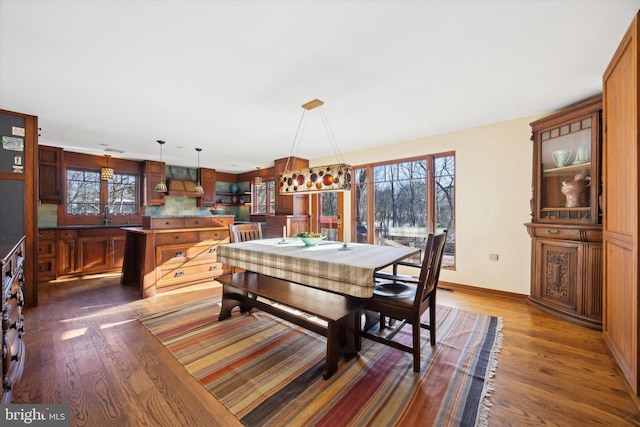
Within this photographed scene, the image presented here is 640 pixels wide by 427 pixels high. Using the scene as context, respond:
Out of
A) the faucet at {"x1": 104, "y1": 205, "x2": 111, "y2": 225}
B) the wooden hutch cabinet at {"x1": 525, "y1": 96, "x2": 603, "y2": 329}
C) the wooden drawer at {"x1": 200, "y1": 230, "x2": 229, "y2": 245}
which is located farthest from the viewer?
the faucet at {"x1": 104, "y1": 205, "x2": 111, "y2": 225}

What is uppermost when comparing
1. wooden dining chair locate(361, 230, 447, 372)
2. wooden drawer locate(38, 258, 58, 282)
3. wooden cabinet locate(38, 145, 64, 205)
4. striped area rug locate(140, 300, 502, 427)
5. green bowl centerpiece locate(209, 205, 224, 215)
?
wooden cabinet locate(38, 145, 64, 205)

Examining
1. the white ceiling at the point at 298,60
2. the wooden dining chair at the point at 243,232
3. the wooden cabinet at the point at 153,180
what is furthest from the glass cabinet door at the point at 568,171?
the wooden cabinet at the point at 153,180

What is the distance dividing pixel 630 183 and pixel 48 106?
5353 mm

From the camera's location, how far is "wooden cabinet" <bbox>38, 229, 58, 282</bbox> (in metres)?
4.35

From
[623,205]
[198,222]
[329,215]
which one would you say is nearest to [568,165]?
[623,205]

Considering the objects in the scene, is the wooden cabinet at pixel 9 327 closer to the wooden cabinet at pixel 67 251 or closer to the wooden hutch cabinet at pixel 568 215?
the wooden cabinet at pixel 67 251

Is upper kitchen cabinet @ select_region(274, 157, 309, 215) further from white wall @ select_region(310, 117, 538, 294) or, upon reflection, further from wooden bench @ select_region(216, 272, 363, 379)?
wooden bench @ select_region(216, 272, 363, 379)

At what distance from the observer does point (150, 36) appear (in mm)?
1826

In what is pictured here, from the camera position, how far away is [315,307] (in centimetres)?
203

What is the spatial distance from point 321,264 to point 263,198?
5774 millimetres

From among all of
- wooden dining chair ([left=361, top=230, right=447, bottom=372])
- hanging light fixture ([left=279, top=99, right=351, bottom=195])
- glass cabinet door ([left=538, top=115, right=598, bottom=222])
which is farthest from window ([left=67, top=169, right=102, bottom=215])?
glass cabinet door ([left=538, top=115, right=598, bottom=222])

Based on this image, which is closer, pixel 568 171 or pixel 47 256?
pixel 568 171

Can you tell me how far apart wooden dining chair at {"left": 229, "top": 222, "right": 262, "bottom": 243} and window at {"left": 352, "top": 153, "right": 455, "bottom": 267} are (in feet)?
6.38

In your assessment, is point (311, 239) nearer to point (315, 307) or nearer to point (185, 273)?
→ point (315, 307)
